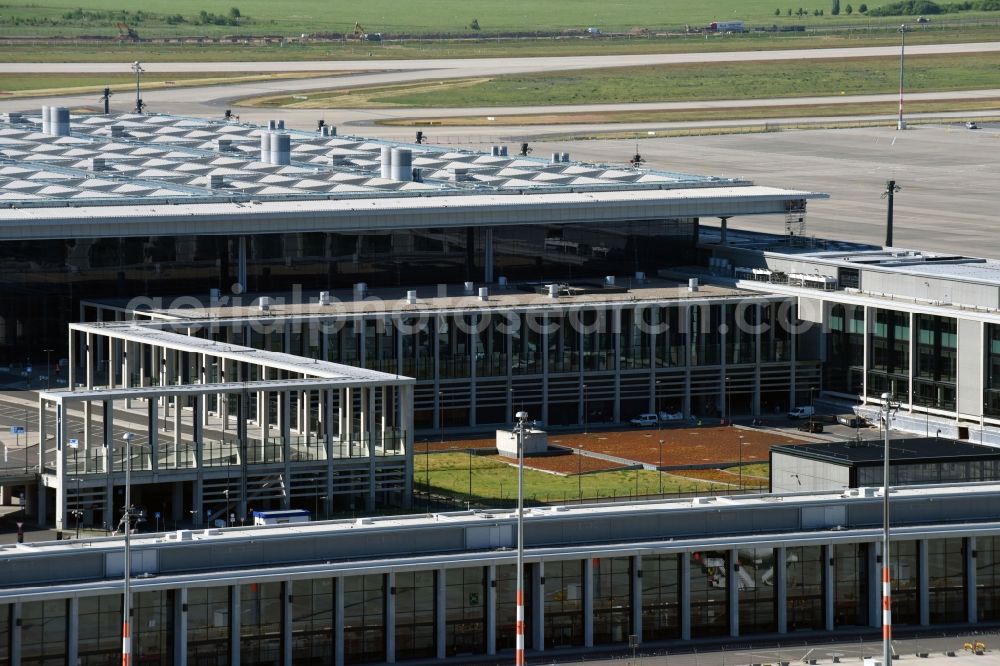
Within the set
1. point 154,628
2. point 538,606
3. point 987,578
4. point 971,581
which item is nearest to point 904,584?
point 971,581

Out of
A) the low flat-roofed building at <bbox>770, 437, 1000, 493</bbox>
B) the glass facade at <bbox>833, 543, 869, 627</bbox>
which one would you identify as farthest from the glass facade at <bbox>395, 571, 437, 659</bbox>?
the low flat-roofed building at <bbox>770, 437, 1000, 493</bbox>

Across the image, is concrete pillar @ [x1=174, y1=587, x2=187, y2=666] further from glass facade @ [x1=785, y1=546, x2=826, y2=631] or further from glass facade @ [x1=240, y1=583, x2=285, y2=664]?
glass facade @ [x1=785, y1=546, x2=826, y2=631]

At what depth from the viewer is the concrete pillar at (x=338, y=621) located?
85625 millimetres

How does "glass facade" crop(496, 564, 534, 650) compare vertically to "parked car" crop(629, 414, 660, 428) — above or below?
below

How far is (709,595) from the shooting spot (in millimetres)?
91188

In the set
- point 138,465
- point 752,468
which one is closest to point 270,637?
point 138,465

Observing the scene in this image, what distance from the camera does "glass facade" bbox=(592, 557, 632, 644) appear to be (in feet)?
294

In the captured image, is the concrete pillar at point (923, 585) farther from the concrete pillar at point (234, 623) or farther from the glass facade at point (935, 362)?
the glass facade at point (935, 362)

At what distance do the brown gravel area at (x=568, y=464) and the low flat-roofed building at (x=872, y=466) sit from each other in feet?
50.5

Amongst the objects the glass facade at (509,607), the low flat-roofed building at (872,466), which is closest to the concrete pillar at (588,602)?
the glass facade at (509,607)

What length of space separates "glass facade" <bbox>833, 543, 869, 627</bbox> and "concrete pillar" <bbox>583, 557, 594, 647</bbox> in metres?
10.9

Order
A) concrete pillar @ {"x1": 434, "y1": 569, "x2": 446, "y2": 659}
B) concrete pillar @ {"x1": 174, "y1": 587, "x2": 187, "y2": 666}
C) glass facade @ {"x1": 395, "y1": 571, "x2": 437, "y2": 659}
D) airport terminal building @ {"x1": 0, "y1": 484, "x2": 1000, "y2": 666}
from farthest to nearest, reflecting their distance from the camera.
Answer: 1. concrete pillar @ {"x1": 434, "y1": 569, "x2": 446, "y2": 659}
2. glass facade @ {"x1": 395, "y1": 571, "x2": 437, "y2": 659}
3. concrete pillar @ {"x1": 174, "y1": 587, "x2": 187, "y2": 666}
4. airport terminal building @ {"x1": 0, "y1": 484, "x2": 1000, "y2": 666}

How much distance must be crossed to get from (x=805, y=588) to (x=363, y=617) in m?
19.1

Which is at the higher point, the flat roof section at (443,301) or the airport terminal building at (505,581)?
the flat roof section at (443,301)
